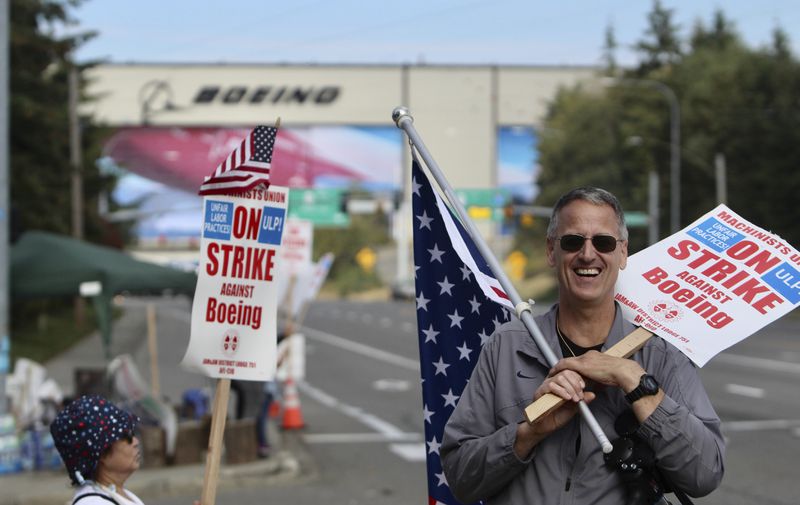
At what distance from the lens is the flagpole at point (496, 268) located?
316 cm

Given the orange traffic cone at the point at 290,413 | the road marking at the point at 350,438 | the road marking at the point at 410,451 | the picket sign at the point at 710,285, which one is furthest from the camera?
the orange traffic cone at the point at 290,413

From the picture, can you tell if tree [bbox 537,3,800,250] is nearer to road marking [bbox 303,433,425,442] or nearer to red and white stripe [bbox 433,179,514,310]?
road marking [bbox 303,433,425,442]

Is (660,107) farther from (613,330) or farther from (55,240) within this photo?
(613,330)

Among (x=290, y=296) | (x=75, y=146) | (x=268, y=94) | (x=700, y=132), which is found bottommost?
(x=290, y=296)

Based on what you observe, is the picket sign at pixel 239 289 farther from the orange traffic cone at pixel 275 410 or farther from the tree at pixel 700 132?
the tree at pixel 700 132

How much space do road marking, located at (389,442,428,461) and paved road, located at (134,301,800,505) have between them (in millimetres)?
12

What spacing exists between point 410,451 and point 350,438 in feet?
5.04

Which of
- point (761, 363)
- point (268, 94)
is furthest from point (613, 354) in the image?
point (268, 94)

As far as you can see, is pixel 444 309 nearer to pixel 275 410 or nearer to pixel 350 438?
pixel 350 438

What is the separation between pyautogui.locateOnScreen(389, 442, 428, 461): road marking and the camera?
14555 millimetres

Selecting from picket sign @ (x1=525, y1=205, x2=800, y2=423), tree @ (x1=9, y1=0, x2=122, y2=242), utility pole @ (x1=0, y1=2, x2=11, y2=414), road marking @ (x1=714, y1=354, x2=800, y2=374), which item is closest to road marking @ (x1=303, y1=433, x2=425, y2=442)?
utility pole @ (x1=0, y1=2, x2=11, y2=414)

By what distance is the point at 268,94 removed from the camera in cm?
10294

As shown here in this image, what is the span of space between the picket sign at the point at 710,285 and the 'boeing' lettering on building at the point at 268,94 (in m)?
99.1

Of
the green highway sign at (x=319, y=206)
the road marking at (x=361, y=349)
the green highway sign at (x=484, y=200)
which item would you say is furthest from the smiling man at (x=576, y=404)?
the green highway sign at (x=319, y=206)
